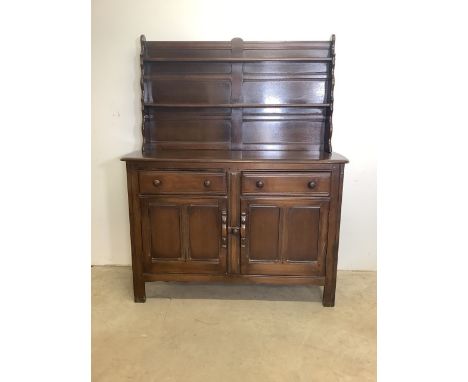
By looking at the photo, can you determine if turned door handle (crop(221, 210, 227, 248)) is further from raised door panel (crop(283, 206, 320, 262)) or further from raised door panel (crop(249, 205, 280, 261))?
raised door panel (crop(283, 206, 320, 262))

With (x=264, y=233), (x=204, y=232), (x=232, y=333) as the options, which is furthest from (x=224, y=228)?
(x=232, y=333)

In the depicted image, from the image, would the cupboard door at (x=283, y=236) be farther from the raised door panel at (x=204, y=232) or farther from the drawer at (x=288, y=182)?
the raised door panel at (x=204, y=232)

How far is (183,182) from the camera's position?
1812 millimetres

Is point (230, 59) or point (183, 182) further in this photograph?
point (230, 59)

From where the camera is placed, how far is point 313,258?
1874mm

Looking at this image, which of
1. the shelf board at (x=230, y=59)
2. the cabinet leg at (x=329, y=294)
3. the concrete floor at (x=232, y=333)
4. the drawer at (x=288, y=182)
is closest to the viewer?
the concrete floor at (x=232, y=333)

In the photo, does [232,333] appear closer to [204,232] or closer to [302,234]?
[204,232]

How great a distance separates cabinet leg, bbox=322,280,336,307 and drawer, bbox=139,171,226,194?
0.86m

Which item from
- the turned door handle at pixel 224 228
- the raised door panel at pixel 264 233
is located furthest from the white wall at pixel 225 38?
the turned door handle at pixel 224 228

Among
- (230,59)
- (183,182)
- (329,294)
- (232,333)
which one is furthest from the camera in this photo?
(230,59)

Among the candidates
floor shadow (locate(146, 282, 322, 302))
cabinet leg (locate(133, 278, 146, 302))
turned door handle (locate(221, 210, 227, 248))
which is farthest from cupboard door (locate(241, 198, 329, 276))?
cabinet leg (locate(133, 278, 146, 302))

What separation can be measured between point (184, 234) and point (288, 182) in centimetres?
69

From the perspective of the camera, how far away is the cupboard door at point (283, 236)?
1817mm
